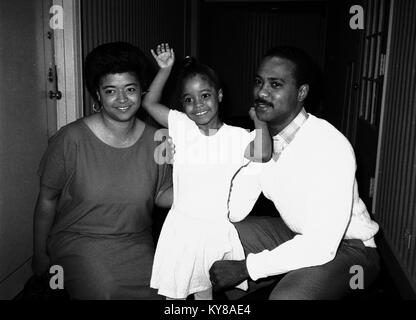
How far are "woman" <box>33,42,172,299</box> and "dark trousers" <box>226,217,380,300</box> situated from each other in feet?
1.70

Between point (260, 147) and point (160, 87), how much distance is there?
1.96 feet

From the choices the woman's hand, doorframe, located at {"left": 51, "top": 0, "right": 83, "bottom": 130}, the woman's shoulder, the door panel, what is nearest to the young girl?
the woman's shoulder

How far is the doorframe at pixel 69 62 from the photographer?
Result: 8.50 ft

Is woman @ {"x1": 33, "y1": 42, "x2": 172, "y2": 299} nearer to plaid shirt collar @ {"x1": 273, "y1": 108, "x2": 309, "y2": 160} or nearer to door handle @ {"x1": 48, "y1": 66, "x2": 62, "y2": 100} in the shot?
plaid shirt collar @ {"x1": 273, "y1": 108, "x2": 309, "y2": 160}

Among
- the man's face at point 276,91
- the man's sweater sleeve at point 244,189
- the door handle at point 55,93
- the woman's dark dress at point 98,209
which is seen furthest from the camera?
the door handle at point 55,93

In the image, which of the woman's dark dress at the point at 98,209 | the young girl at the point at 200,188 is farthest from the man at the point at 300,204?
the woman's dark dress at the point at 98,209

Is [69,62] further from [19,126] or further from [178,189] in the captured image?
[178,189]

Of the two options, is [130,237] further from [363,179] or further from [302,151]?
[363,179]

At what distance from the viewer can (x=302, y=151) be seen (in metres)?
1.75

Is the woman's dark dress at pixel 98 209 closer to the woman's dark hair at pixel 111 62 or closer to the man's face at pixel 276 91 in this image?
the woman's dark hair at pixel 111 62

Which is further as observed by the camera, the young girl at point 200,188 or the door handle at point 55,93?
the door handle at point 55,93

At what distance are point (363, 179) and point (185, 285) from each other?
3094 millimetres

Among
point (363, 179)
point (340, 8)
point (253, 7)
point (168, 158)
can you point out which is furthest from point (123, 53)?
point (253, 7)

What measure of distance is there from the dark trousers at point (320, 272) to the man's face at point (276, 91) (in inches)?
23.4
